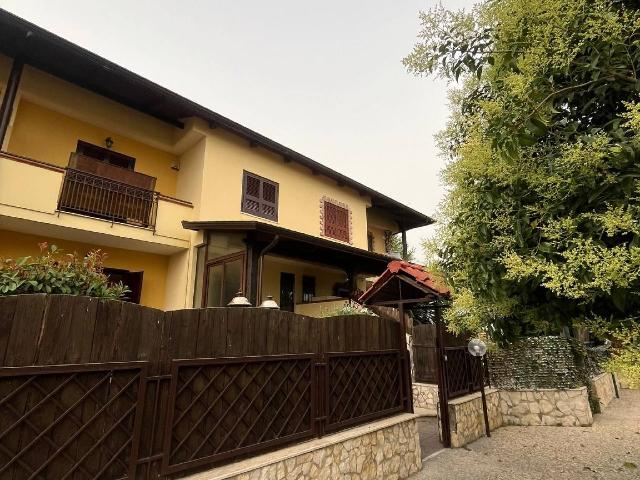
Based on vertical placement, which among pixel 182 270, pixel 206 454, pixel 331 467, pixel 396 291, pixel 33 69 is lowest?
pixel 331 467

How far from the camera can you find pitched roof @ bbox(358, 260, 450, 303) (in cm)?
662

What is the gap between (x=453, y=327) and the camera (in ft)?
13.2

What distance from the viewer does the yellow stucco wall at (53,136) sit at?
8.38m

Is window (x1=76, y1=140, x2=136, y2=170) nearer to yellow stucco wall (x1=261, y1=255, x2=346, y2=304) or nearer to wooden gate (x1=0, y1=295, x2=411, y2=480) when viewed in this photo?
yellow stucco wall (x1=261, y1=255, x2=346, y2=304)

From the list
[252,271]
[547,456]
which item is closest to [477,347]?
A: [547,456]

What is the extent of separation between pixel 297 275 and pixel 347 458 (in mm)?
8404

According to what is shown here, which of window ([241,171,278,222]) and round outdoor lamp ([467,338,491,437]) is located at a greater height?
window ([241,171,278,222])

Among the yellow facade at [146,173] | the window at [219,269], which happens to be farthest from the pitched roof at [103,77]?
the window at [219,269]

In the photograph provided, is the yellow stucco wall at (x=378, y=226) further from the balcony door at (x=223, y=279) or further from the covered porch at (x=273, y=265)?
the balcony door at (x=223, y=279)

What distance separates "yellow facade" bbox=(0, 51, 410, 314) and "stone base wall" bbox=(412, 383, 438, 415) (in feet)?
13.3

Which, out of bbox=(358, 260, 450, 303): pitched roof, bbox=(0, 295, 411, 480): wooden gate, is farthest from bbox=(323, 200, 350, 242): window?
bbox=(0, 295, 411, 480): wooden gate

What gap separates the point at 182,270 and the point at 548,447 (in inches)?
375

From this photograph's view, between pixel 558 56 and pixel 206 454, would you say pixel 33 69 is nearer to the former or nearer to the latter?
pixel 206 454

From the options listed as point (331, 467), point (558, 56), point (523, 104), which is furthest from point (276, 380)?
point (558, 56)
